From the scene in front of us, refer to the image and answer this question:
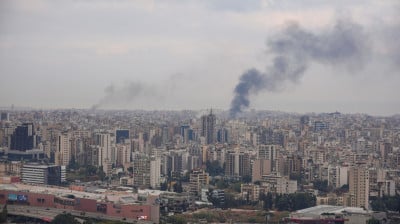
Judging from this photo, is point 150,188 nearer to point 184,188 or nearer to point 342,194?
point 184,188

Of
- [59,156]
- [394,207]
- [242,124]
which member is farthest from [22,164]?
[242,124]

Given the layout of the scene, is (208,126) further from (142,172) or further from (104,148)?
(142,172)

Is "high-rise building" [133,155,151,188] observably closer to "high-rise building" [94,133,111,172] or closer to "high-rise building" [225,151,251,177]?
"high-rise building" [94,133,111,172]

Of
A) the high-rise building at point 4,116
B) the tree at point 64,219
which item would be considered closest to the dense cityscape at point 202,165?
the high-rise building at point 4,116

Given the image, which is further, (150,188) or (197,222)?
(150,188)

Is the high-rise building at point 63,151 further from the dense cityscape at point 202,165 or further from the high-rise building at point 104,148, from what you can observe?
the high-rise building at point 104,148

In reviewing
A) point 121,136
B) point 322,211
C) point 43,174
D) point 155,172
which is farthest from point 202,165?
point 322,211

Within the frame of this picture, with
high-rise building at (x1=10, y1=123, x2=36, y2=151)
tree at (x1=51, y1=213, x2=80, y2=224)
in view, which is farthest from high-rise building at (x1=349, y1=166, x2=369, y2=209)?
high-rise building at (x1=10, y1=123, x2=36, y2=151)
